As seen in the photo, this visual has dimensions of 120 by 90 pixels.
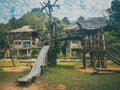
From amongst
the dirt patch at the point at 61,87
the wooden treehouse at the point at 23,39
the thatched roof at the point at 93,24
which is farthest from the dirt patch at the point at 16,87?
the wooden treehouse at the point at 23,39

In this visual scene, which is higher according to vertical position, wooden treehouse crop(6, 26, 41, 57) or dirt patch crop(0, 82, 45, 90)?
wooden treehouse crop(6, 26, 41, 57)

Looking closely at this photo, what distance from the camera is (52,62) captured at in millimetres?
31797

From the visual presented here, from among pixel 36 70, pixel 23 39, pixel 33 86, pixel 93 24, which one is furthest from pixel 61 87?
pixel 23 39

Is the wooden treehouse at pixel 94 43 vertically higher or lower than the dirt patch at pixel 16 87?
higher

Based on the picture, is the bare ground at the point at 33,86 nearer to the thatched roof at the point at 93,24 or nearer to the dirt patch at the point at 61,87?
the dirt patch at the point at 61,87

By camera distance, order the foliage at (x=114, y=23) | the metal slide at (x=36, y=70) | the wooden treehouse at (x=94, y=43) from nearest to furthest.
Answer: the metal slide at (x=36, y=70) < the wooden treehouse at (x=94, y=43) < the foliage at (x=114, y=23)

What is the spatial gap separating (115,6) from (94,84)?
3588cm

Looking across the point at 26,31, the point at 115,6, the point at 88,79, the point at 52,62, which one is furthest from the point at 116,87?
the point at 26,31

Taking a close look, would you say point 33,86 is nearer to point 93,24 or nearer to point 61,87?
point 61,87

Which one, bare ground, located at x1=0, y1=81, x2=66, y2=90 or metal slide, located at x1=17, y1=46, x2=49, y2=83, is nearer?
bare ground, located at x1=0, y1=81, x2=66, y2=90

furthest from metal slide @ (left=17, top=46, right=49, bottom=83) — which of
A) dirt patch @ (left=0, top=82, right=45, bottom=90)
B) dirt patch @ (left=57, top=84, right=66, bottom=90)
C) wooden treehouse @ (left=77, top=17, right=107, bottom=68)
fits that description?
wooden treehouse @ (left=77, top=17, right=107, bottom=68)

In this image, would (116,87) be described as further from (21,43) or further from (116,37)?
(21,43)

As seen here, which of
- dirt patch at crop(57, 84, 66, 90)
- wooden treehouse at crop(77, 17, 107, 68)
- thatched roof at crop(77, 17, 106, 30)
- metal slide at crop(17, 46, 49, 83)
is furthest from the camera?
thatched roof at crop(77, 17, 106, 30)

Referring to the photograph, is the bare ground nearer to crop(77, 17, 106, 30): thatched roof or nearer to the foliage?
crop(77, 17, 106, 30): thatched roof
